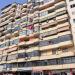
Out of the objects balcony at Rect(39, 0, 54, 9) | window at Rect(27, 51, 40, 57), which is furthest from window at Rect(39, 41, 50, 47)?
balcony at Rect(39, 0, 54, 9)

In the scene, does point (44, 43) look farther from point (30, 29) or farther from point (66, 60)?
point (66, 60)

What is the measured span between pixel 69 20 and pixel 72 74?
10.9m

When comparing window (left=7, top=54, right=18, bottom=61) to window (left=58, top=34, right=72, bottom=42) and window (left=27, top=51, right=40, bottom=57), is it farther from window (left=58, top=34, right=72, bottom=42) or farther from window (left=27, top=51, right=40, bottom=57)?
window (left=58, top=34, right=72, bottom=42)

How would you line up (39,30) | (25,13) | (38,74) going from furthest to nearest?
(25,13)
(39,30)
(38,74)

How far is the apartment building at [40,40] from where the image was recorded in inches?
1567

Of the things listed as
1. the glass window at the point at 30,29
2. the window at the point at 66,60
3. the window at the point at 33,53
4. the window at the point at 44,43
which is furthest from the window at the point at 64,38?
the glass window at the point at 30,29

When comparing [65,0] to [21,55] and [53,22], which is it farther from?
[21,55]

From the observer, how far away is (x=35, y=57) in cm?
4538

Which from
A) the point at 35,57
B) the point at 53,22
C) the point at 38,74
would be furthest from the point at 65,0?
the point at 38,74

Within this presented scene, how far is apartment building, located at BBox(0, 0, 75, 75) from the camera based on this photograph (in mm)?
39812

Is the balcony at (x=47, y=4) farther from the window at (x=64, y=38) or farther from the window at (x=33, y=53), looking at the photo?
the window at (x=33, y=53)

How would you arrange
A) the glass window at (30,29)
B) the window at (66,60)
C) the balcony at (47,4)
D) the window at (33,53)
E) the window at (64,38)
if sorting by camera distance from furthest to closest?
1. the glass window at (30,29)
2. the balcony at (47,4)
3. the window at (33,53)
4. the window at (64,38)
5. the window at (66,60)

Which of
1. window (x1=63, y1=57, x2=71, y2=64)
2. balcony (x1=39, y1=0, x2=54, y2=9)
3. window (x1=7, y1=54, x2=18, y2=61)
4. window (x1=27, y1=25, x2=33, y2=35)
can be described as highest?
balcony (x1=39, y1=0, x2=54, y2=9)

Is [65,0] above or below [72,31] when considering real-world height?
above
